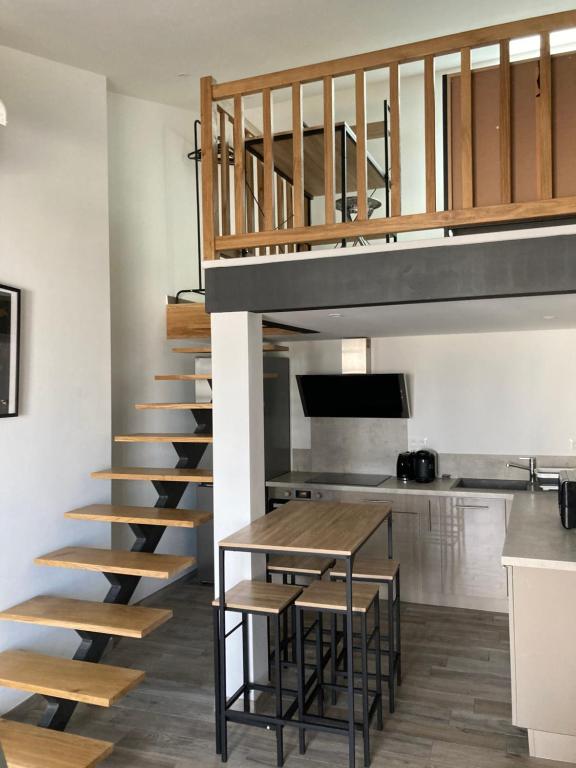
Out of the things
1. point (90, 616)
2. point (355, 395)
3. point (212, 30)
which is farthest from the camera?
point (355, 395)

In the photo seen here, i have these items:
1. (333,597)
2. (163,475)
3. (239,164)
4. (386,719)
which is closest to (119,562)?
(163,475)

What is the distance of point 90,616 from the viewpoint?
3.07 m

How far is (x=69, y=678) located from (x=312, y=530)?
4.26 feet

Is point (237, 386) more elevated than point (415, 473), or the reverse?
point (237, 386)

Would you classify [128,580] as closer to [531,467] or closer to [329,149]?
[329,149]

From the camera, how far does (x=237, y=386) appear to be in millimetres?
3209

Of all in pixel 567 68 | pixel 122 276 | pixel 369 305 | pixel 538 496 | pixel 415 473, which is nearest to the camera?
pixel 567 68

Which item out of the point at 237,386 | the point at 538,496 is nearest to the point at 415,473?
the point at 538,496

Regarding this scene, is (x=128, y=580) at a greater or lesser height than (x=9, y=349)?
lesser

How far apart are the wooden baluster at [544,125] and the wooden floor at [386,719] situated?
2.49 metres

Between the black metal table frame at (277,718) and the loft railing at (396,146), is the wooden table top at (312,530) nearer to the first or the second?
the black metal table frame at (277,718)

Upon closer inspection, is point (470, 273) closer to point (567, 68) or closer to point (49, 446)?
point (567, 68)

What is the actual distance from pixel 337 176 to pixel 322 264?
185cm

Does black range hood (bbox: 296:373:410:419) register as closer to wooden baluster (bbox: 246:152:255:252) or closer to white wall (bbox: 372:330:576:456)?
white wall (bbox: 372:330:576:456)
